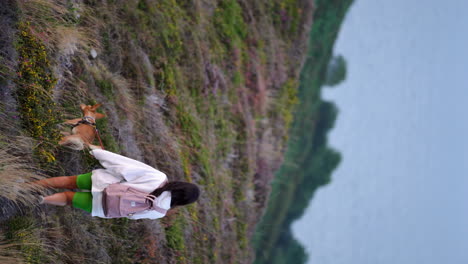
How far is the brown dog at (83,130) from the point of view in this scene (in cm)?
429

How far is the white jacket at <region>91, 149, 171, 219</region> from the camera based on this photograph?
11.9 feet

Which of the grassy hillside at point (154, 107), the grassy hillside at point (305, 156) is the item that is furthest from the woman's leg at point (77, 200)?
the grassy hillside at point (305, 156)

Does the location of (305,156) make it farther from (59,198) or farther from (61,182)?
(59,198)

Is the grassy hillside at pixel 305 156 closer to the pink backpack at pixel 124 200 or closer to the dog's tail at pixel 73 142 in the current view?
the dog's tail at pixel 73 142

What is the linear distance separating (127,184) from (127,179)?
0.14ft

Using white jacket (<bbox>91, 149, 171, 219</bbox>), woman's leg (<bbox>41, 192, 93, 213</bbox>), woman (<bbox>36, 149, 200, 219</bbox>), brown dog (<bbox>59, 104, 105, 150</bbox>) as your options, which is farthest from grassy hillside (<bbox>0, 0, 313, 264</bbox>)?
white jacket (<bbox>91, 149, 171, 219</bbox>)

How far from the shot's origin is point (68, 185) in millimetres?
3803

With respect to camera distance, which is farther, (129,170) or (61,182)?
(61,182)

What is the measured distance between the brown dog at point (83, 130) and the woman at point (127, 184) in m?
0.64

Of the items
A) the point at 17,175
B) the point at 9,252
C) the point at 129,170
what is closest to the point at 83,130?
the point at 17,175

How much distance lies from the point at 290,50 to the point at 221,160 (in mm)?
3907

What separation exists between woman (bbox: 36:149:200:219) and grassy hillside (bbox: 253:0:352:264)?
6354 mm

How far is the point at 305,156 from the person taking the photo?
449 inches

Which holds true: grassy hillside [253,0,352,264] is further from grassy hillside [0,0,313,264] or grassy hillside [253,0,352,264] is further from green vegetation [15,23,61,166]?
green vegetation [15,23,61,166]
